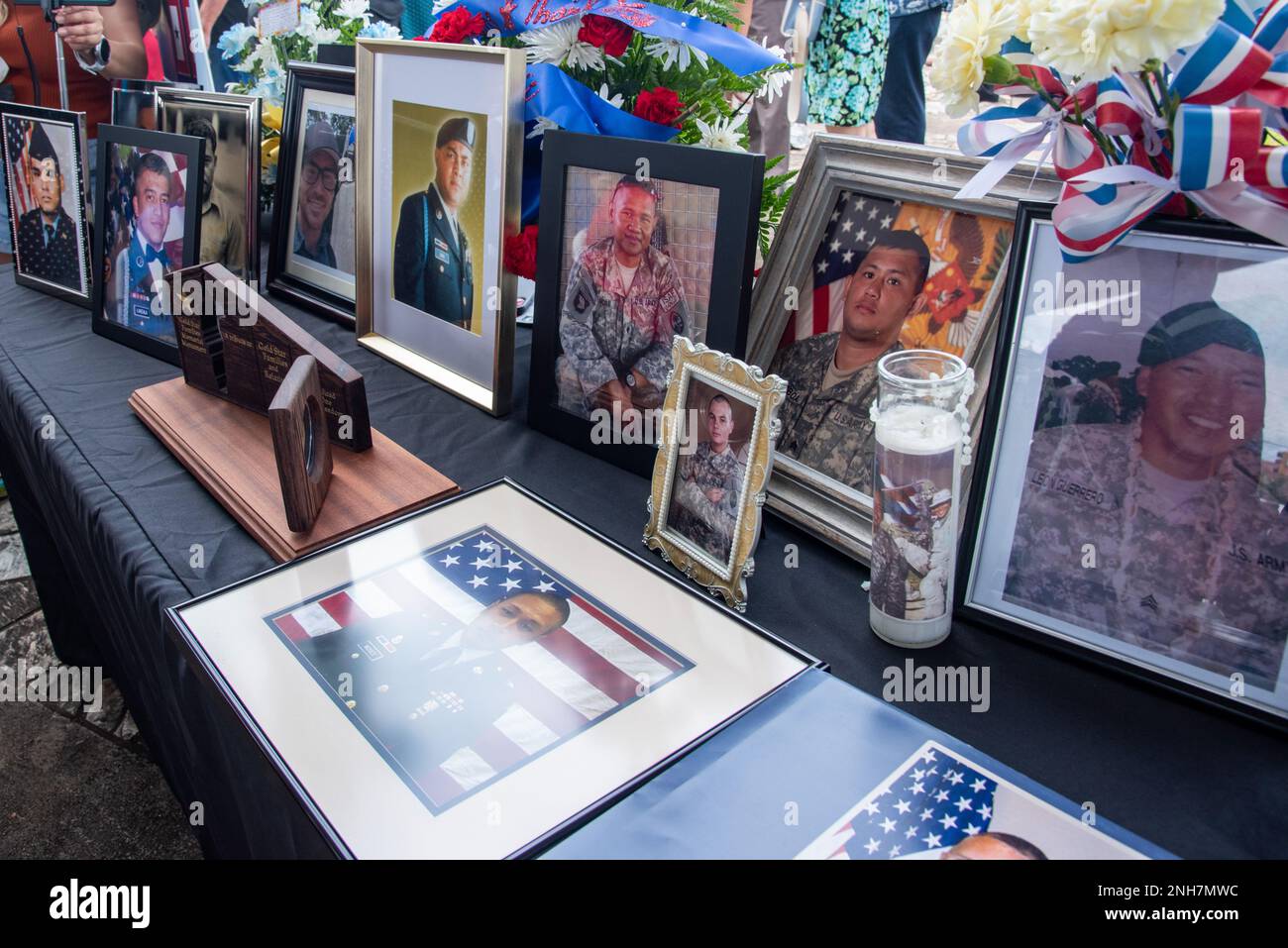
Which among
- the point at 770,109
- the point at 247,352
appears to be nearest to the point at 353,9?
the point at 247,352

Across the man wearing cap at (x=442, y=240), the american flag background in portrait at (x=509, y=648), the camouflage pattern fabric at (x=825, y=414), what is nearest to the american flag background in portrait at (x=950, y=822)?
the american flag background in portrait at (x=509, y=648)

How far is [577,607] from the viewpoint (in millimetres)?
778

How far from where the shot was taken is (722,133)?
43.5 inches

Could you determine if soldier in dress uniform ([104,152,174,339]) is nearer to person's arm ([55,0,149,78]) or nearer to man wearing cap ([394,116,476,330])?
man wearing cap ([394,116,476,330])

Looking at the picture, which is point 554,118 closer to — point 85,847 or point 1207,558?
point 1207,558

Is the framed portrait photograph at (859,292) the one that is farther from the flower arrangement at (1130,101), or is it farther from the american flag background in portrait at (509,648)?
the american flag background in portrait at (509,648)

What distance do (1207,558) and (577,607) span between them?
477 millimetres

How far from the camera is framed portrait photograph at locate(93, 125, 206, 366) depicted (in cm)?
135

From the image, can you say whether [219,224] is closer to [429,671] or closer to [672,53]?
[672,53]

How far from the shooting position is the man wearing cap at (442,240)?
1154 mm

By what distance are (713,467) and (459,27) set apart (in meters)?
0.80

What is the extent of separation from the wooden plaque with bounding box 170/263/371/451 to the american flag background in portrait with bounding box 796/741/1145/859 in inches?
27.9
